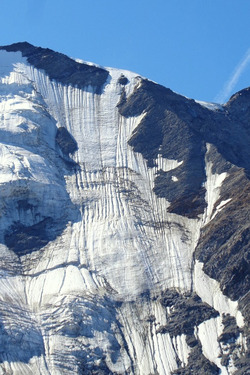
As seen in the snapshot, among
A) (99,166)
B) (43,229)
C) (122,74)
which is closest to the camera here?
(43,229)

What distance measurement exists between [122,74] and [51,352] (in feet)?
132

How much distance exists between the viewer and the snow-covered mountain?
2314 inches

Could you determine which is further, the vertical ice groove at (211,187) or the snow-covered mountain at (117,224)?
the vertical ice groove at (211,187)

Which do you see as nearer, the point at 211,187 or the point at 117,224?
the point at 117,224

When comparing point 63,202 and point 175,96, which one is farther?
point 175,96

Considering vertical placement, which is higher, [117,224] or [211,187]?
[211,187]

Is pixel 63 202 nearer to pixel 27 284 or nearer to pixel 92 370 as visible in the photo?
pixel 27 284

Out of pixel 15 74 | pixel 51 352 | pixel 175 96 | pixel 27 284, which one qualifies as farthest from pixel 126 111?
pixel 51 352

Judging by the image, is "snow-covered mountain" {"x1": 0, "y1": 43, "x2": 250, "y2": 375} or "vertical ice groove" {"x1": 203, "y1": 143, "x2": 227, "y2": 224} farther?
"vertical ice groove" {"x1": 203, "y1": 143, "x2": 227, "y2": 224}

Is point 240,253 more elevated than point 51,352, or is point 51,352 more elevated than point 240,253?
point 240,253

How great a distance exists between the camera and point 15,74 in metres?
89.4

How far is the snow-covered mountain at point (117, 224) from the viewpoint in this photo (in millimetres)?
58781

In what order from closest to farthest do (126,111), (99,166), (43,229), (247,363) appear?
(247,363), (43,229), (99,166), (126,111)

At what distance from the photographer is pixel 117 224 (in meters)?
70.1
